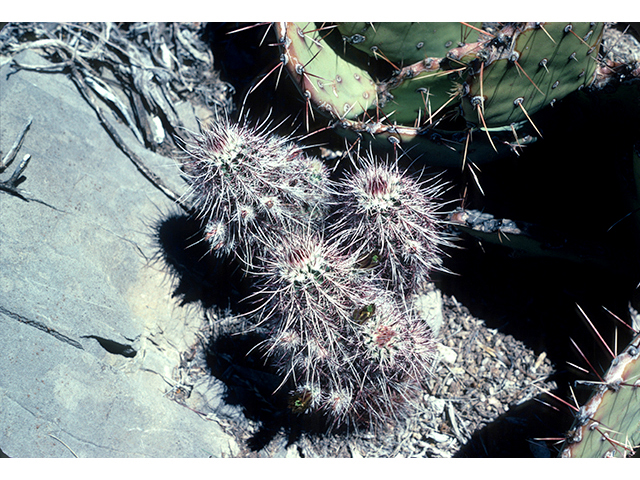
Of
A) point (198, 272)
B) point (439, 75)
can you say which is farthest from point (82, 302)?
point (439, 75)

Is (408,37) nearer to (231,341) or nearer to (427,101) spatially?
(427,101)

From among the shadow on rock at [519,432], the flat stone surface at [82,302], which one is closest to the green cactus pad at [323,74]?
the flat stone surface at [82,302]

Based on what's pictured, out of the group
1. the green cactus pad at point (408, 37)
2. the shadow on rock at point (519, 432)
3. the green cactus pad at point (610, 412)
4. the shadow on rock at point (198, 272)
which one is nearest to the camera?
the green cactus pad at point (610, 412)

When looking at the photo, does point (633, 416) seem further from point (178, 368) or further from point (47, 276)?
point (47, 276)

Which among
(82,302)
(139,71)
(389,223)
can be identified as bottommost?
(82,302)

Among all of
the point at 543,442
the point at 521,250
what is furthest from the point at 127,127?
the point at 543,442

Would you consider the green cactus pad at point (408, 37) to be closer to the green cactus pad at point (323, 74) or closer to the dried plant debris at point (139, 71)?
the green cactus pad at point (323, 74)
